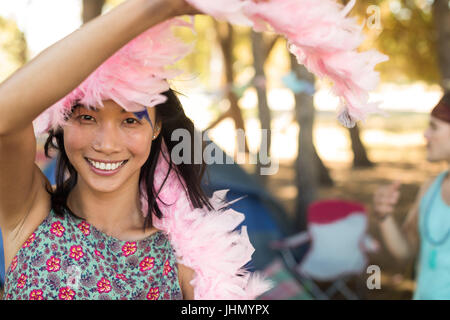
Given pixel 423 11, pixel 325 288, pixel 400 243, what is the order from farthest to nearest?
pixel 423 11 → pixel 325 288 → pixel 400 243

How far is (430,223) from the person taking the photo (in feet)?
7.43

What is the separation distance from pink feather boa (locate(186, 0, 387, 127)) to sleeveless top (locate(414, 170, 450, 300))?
1.37 metres

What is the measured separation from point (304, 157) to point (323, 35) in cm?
435

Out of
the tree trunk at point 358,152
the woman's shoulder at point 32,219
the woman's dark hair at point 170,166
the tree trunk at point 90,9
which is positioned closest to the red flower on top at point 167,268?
the woman's dark hair at point 170,166

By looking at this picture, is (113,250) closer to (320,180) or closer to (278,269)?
(278,269)

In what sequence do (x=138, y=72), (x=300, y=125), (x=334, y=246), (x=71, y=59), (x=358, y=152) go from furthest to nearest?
1. (x=358, y=152)
2. (x=300, y=125)
3. (x=334, y=246)
4. (x=138, y=72)
5. (x=71, y=59)

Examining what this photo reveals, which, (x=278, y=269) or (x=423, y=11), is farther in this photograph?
(x=423, y=11)

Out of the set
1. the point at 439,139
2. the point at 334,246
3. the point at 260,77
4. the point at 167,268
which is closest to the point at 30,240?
the point at 167,268

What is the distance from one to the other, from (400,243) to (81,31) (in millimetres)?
1856

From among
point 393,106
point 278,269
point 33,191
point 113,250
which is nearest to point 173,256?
point 113,250

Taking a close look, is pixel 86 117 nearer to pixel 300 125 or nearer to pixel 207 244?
pixel 207 244

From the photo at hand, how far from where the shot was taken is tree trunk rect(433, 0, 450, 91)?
439 centimetres

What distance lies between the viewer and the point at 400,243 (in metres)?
2.31
